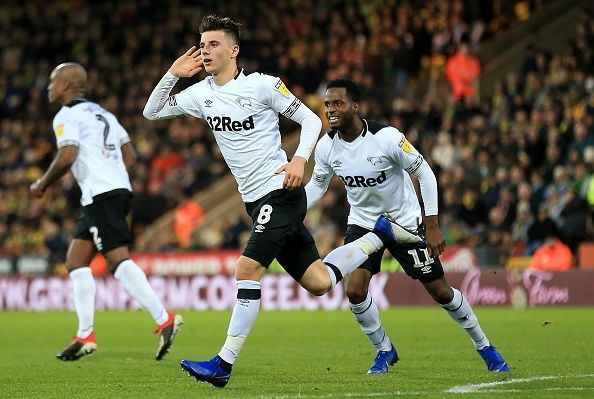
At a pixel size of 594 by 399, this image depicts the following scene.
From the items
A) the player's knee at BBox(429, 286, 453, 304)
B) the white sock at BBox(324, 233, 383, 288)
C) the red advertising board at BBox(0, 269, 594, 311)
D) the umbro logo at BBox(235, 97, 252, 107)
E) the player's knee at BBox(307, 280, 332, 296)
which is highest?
the umbro logo at BBox(235, 97, 252, 107)

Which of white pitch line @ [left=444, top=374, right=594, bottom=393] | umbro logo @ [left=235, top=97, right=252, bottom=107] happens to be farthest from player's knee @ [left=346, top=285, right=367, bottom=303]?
umbro logo @ [left=235, top=97, right=252, bottom=107]

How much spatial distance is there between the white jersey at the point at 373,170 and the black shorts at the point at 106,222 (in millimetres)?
2437

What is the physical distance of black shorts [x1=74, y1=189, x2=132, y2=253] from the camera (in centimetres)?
1080

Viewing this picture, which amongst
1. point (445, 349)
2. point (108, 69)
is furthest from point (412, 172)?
point (108, 69)

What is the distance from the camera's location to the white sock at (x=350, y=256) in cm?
845

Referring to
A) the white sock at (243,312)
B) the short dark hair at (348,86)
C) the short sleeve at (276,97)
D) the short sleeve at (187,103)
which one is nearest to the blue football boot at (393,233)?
the short dark hair at (348,86)

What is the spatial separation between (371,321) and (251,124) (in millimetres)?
2033

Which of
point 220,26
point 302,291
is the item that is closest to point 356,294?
point 220,26

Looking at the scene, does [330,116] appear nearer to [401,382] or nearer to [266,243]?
[266,243]

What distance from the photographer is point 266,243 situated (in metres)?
8.00

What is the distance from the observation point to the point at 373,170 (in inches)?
356

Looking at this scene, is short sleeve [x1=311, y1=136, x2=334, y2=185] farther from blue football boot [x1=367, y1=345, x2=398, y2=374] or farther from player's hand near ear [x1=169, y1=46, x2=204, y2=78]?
blue football boot [x1=367, y1=345, x2=398, y2=374]

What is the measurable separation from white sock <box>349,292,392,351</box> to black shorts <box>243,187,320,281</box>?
1.04m

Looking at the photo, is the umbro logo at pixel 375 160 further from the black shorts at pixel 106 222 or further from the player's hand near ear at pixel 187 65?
the black shorts at pixel 106 222
